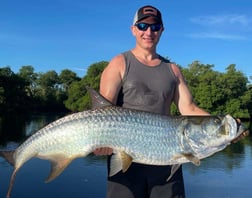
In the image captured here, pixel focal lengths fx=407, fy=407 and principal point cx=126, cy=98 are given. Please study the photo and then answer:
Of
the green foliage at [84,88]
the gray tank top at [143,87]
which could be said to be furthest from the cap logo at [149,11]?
the green foliage at [84,88]

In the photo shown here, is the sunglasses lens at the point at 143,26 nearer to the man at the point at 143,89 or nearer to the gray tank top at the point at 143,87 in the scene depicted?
the man at the point at 143,89

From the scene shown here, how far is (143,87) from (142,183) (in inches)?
42.4

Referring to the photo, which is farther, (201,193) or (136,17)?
(201,193)

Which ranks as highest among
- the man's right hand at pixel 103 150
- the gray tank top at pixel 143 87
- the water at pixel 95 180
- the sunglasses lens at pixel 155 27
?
the sunglasses lens at pixel 155 27

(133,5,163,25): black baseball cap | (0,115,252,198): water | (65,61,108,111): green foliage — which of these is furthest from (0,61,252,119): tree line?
(133,5,163,25): black baseball cap

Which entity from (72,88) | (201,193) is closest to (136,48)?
(201,193)

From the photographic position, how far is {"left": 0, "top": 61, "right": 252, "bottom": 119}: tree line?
249 ft

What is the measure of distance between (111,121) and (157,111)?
30.0 inches

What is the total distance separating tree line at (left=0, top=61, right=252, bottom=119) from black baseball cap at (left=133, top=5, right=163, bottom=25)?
175 feet

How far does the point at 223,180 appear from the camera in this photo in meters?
24.7

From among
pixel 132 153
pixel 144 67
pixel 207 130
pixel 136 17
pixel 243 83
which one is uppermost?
pixel 243 83

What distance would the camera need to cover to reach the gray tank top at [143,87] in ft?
14.9

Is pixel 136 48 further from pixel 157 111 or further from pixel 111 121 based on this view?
pixel 111 121

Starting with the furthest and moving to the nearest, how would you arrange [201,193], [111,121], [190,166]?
[190,166] → [201,193] → [111,121]
